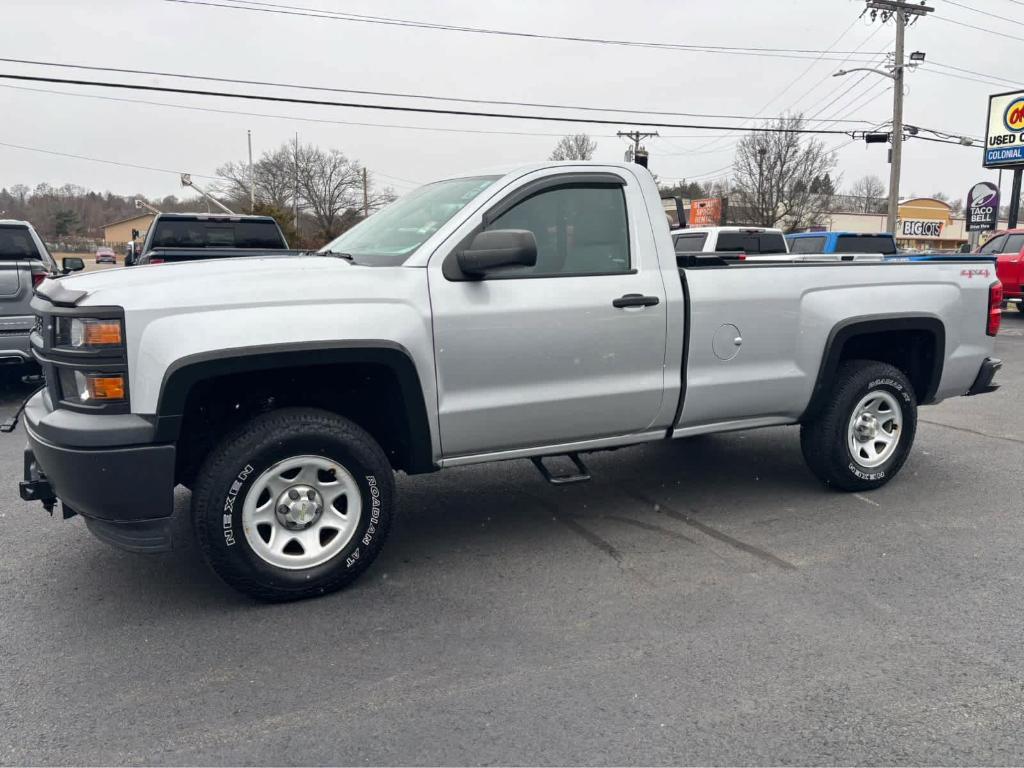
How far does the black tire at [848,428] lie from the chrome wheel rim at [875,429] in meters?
0.02

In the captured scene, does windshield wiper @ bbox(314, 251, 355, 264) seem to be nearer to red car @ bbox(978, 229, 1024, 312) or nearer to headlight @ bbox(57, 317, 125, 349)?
headlight @ bbox(57, 317, 125, 349)

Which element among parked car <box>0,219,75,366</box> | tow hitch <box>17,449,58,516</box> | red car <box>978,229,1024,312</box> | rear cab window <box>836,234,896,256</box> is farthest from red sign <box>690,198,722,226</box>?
tow hitch <box>17,449,58,516</box>

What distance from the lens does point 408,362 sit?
373 centimetres

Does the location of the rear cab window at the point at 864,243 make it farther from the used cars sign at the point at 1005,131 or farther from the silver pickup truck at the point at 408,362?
the used cars sign at the point at 1005,131

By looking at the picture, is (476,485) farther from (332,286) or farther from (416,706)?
(416,706)

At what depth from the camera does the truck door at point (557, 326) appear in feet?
12.8

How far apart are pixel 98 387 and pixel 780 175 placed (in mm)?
47234

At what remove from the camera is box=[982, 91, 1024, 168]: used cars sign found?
29.9 metres

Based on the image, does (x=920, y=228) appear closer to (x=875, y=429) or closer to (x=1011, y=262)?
(x=1011, y=262)

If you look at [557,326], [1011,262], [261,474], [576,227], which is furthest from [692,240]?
[261,474]

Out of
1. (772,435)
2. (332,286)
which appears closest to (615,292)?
(332,286)

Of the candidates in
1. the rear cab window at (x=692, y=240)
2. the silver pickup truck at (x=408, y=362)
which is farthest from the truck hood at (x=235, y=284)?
the rear cab window at (x=692, y=240)

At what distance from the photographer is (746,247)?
13.1 meters

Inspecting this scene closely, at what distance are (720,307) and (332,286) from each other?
221 centimetres
